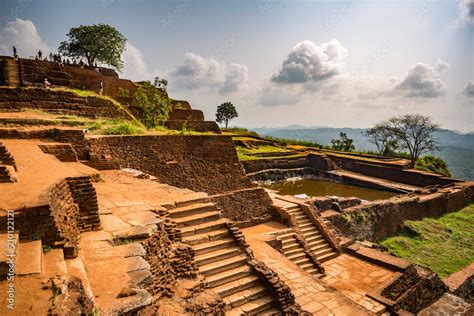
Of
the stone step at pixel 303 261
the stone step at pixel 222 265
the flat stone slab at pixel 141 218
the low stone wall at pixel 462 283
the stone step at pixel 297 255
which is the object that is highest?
the flat stone slab at pixel 141 218

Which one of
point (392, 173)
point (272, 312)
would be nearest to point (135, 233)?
point (272, 312)

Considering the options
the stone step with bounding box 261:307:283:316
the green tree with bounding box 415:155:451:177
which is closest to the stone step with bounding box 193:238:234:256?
the stone step with bounding box 261:307:283:316

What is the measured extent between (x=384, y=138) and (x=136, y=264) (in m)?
46.5

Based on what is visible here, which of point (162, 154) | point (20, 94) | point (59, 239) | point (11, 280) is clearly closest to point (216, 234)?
point (59, 239)

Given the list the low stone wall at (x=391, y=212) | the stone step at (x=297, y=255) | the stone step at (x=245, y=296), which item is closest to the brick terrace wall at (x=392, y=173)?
the low stone wall at (x=391, y=212)

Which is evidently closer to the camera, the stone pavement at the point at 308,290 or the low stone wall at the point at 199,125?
the stone pavement at the point at 308,290

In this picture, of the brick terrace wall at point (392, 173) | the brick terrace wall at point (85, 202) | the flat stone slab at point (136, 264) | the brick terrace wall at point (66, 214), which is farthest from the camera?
the brick terrace wall at point (392, 173)

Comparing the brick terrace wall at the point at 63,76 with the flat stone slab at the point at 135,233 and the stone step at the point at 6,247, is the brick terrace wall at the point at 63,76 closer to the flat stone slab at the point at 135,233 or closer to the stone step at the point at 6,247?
the flat stone slab at the point at 135,233

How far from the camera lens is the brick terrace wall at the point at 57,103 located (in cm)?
1312

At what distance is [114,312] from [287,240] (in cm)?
817

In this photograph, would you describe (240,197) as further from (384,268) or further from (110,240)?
(110,240)

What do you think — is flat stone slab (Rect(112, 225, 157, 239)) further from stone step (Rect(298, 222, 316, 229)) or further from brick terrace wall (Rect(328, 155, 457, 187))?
brick terrace wall (Rect(328, 155, 457, 187))

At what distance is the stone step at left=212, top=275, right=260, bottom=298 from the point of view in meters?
5.78

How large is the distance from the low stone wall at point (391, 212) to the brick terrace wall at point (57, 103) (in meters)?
12.7
